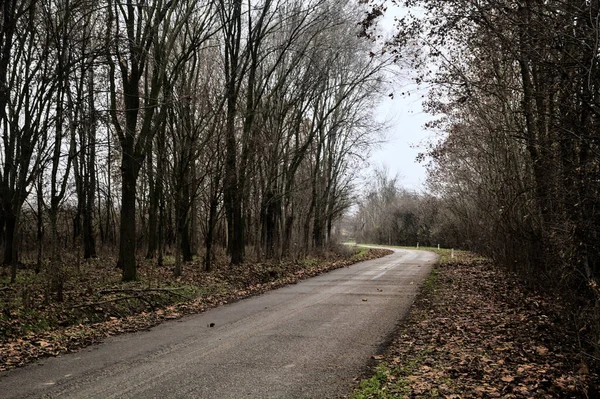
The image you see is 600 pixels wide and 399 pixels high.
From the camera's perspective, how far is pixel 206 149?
19.5 meters

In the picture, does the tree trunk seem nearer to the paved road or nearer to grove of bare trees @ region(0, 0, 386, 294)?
grove of bare trees @ region(0, 0, 386, 294)

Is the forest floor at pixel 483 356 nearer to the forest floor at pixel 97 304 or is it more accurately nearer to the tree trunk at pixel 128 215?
the forest floor at pixel 97 304

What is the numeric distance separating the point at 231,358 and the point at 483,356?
3.93m

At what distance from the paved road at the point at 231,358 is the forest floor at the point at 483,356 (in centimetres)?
49

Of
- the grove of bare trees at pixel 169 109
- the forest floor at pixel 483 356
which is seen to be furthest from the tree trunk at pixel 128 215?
the forest floor at pixel 483 356

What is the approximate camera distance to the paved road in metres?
6.05

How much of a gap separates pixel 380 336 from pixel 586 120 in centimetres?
509

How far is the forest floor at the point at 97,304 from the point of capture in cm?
859

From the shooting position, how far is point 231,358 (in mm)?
7480

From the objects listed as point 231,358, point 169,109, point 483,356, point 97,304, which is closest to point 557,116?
point 483,356

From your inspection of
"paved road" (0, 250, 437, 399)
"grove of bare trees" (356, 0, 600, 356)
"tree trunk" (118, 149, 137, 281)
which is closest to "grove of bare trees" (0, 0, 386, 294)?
"tree trunk" (118, 149, 137, 281)

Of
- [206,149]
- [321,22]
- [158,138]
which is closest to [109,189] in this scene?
[158,138]

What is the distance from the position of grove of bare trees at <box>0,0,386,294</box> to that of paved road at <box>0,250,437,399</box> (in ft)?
14.8

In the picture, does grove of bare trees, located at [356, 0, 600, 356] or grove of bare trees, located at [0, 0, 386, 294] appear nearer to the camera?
grove of bare trees, located at [356, 0, 600, 356]
